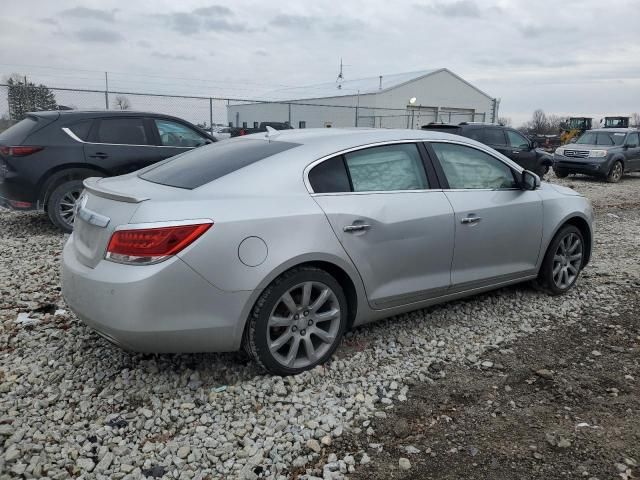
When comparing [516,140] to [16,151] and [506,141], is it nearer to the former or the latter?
[506,141]

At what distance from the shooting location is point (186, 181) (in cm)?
345

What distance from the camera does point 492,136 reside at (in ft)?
47.8

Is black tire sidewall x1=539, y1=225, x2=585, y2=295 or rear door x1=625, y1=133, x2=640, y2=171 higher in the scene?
rear door x1=625, y1=133, x2=640, y2=171

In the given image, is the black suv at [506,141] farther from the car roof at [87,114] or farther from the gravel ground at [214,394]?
the gravel ground at [214,394]

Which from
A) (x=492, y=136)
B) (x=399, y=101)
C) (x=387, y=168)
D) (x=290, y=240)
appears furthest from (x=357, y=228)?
(x=399, y=101)

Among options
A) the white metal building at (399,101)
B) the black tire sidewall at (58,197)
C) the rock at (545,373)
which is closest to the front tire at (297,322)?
the rock at (545,373)

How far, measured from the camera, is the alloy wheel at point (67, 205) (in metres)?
7.20

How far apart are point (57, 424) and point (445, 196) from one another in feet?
9.62

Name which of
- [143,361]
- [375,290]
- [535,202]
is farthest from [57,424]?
[535,202]

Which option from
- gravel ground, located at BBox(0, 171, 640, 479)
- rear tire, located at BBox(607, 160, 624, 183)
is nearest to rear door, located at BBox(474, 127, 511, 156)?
rear tire, located at BBox(607, 160, 624, 183)

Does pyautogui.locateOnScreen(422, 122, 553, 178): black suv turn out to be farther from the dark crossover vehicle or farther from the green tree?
the green tree

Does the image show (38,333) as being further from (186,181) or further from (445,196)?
(445,196)

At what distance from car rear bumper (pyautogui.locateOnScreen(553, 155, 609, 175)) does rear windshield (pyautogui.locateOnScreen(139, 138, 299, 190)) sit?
14713mm

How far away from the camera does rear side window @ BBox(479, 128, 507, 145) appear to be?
47.2 feet
